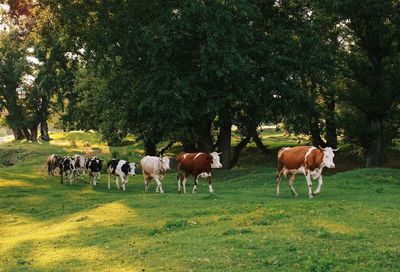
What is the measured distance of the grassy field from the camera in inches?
518

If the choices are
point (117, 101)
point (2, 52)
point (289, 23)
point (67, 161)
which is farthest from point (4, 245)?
point (2, 52)

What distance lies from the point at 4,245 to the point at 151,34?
832 inches

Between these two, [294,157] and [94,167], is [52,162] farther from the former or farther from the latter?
[294,157]

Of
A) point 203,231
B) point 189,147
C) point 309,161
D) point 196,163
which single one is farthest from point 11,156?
point 203,231

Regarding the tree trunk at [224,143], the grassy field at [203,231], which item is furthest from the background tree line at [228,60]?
the grassy field at [203,231]

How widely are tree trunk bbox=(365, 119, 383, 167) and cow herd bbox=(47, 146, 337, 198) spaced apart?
56.3 feet

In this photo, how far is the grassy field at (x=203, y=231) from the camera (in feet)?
43.2

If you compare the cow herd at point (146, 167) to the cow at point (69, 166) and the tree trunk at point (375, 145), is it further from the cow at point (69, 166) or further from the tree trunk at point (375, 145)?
the tree trunk at point (375, 145)

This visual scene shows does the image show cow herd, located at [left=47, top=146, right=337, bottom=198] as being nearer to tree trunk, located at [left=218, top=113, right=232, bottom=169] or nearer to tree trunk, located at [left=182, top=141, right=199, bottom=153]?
tree trunk, located at [left=218, top=113, right=232, bottom=169]

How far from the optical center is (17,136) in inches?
3957

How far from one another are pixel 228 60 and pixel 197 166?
30.5 ft

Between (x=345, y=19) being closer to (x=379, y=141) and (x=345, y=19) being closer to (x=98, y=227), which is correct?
(x=379, y=141)

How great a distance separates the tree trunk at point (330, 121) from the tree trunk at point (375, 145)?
14.6 ft

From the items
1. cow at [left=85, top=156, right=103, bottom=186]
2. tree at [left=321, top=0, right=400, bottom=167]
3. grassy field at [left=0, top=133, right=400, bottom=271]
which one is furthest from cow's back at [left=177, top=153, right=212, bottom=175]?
tree at [left=321, top=0, right=400, bottom=167]
